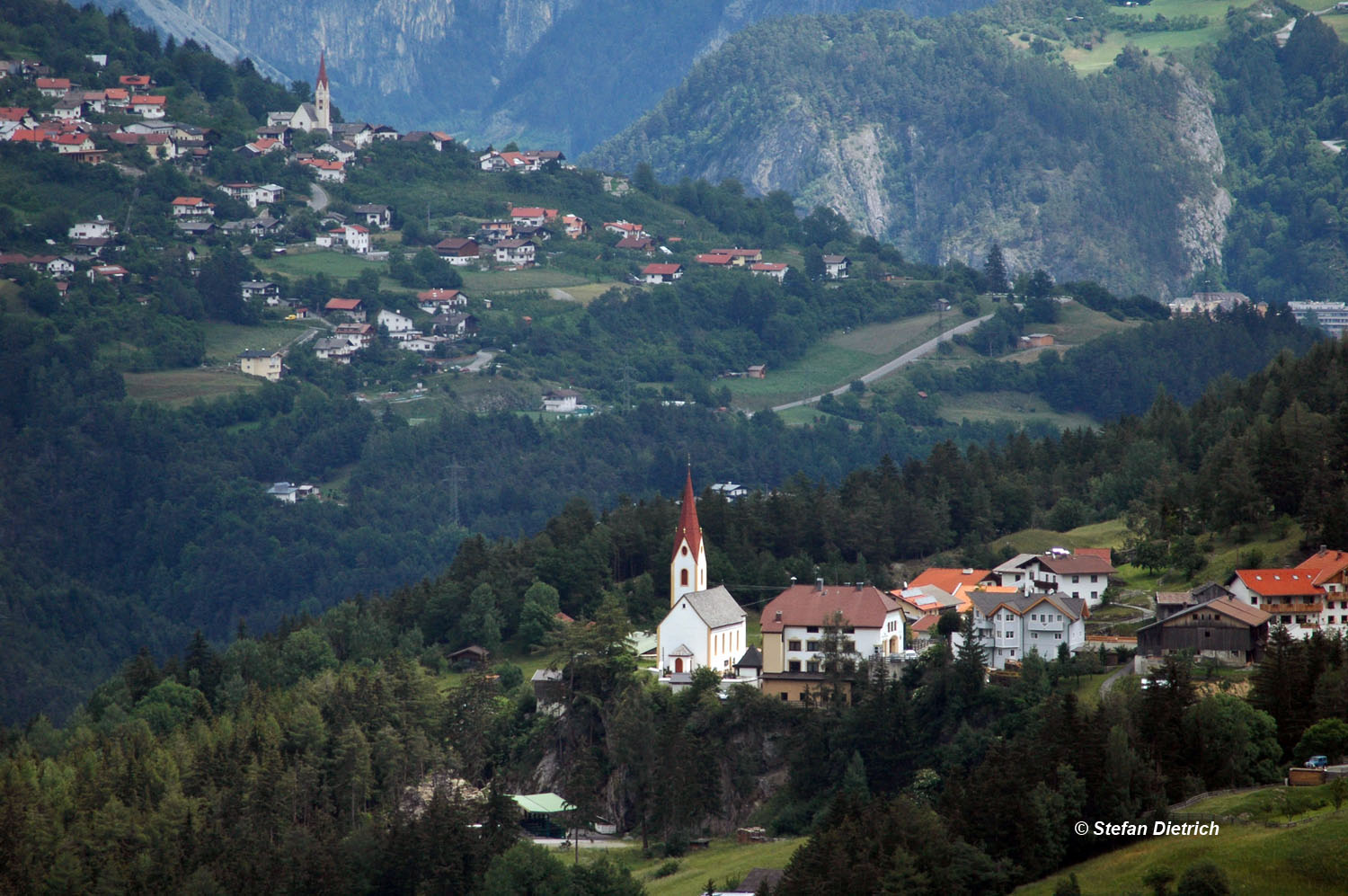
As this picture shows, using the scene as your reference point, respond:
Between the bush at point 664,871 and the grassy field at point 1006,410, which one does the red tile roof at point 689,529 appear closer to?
the bush at point 664,871

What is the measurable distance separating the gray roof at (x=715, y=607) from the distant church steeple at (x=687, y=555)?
2.39m

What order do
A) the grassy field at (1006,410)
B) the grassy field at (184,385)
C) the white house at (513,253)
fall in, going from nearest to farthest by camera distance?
the grassy field at (184,385) < the grassy field at (1006,410) < the white house at (513,253)

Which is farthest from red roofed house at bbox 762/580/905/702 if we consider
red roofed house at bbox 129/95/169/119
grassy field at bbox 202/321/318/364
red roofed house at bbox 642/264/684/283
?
red roofed house at bbox 129/95/169/119

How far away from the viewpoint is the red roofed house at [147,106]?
191375 millimetres

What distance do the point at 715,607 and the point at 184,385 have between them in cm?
9009

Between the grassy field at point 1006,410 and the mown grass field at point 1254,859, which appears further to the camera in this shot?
the grassy field at point 1006,410

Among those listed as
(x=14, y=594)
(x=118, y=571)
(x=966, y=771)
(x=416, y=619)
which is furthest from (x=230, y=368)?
(x=966, y=771)

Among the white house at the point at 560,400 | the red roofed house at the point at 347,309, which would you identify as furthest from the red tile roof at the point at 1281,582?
the red roofed house at the point at 347,309

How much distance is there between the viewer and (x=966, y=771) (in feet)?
193

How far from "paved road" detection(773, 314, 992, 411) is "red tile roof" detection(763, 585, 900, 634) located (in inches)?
4031

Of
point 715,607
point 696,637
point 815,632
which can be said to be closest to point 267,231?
point 715,607

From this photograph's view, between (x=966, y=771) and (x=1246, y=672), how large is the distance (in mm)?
8465

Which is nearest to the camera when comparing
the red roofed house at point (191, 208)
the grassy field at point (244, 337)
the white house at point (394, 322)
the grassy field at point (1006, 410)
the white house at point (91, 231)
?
the grassy field at point (244, 337)

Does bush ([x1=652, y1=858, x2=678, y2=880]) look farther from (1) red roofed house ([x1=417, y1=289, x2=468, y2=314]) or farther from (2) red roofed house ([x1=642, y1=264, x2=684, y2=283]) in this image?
(2) red roofed house ([x1=642, y1=264, x2=684, y2=283])
